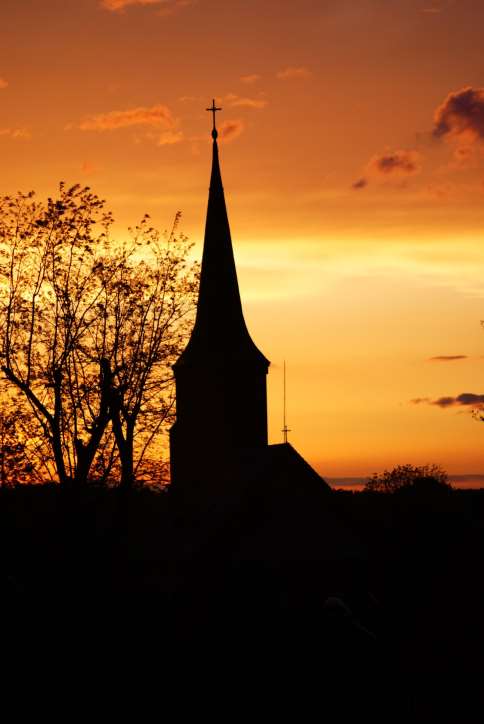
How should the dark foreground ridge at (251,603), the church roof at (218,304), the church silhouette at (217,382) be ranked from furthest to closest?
the church roof at (218,304)
the church silhouette at (217,382)
the dark foreground ridge at (251,603)

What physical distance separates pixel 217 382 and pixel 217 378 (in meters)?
0.18

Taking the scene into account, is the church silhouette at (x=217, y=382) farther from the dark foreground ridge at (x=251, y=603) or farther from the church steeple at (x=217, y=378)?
the dark foreground ridge at (x=251, y=603)

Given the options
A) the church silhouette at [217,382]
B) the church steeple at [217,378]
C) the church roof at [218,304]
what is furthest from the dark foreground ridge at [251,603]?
the church roof at [218,304]

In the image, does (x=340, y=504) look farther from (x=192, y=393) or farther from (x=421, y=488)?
(x=421, y=488)

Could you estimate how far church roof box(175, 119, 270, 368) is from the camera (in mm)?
48500

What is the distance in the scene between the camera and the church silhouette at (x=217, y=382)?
47.4 meters

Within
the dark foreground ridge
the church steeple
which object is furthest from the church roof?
the dark foreground ridge

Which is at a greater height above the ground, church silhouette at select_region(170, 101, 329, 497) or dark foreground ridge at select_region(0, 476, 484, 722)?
church silhouette at select_region(170, 101, 329, 497)

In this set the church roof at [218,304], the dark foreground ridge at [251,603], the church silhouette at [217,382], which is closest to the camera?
the dark foreground ridge at [251,603]

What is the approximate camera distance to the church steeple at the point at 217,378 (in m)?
47.5

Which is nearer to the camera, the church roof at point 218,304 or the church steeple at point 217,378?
the church steeple at point 217,378

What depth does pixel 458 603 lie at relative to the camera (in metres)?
28.5

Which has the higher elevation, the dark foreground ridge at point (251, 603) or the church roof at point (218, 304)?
the church roof at point (218, 304)

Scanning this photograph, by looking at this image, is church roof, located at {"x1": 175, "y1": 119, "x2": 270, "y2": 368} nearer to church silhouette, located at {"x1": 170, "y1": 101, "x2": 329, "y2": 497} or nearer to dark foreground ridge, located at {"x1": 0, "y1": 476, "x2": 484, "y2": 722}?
church silhouette, located at {"x1": 170, "y1": 101, "x2": 329, "y2": 497}
